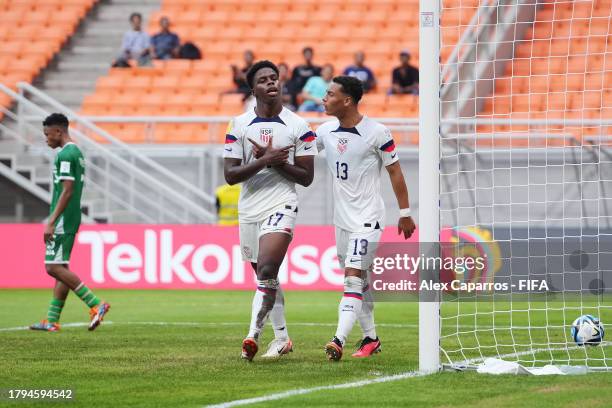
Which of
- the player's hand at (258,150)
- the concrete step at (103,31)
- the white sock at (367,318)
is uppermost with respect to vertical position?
the concrete step at (103,31)

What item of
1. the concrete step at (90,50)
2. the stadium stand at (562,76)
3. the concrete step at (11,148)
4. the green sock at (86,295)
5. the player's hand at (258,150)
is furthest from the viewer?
the concrete step at (90,50)

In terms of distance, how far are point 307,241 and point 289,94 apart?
185 inches

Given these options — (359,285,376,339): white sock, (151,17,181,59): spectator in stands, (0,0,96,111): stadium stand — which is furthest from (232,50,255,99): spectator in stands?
(359,285,376,339): white sock

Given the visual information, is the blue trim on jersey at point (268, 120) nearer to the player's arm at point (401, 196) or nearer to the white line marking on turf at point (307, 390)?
the player's arm at point (401, 196)

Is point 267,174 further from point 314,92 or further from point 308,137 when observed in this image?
point 314,92

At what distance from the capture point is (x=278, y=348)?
10.2 m

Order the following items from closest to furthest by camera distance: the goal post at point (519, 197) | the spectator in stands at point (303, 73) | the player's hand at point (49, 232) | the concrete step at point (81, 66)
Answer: the goal post at point (519, 197) < the player's hand at point (49, 232) < the spectator in stands at point (303, 73) < the concrete step at point (81, 66)

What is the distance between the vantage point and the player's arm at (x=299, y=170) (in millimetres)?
9945

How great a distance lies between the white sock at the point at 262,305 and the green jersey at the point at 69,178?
398 centimetres

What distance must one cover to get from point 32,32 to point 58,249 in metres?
16.4

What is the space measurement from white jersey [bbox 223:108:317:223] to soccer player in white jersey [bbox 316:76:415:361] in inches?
14.0

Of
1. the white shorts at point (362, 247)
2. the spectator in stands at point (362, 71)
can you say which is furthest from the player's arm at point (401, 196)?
the spectator in stands at point (362, 71)

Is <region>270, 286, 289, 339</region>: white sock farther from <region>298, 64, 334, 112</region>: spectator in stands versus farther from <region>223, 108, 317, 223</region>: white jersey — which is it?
<region>298, 64, 334, 112</region>: spectator in stands

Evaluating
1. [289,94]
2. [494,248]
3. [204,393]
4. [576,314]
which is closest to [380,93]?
[289,94]
